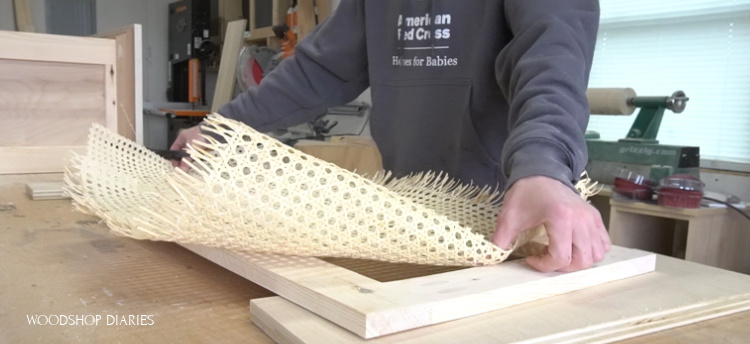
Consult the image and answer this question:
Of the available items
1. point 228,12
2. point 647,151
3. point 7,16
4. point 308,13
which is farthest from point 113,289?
point 7,16

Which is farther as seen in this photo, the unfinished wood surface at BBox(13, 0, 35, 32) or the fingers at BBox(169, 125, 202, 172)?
the unfinished wood surface at BBox(13, 0, 35, 32)

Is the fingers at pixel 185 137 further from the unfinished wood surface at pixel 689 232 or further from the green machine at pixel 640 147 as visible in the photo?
the unfinished wood surface at pixel 689 232

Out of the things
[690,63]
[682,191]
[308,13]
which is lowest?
[682,191]

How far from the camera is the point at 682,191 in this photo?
152 cm

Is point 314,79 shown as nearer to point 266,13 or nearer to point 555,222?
point 555,222

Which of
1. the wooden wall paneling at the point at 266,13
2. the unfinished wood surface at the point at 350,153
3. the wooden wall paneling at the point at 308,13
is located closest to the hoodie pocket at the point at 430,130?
the unfinished wood surface at the point at 350,153

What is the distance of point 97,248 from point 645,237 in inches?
60.9

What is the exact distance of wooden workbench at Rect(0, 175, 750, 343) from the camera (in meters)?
0.47

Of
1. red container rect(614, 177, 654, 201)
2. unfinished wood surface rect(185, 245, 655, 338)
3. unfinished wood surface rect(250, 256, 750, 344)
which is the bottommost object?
red container rect(614, 177, 654, 201)

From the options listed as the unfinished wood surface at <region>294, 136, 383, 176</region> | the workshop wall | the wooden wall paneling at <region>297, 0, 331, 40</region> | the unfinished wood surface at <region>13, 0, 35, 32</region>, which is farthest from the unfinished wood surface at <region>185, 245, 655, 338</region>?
the workshop wall

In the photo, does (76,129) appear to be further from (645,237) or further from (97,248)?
(645,237)

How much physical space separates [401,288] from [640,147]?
4.75ft

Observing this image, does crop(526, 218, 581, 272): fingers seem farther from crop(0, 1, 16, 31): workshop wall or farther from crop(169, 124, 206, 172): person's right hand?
crop(0, 1, 16, 31): workshop wall

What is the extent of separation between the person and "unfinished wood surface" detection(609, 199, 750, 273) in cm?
82
